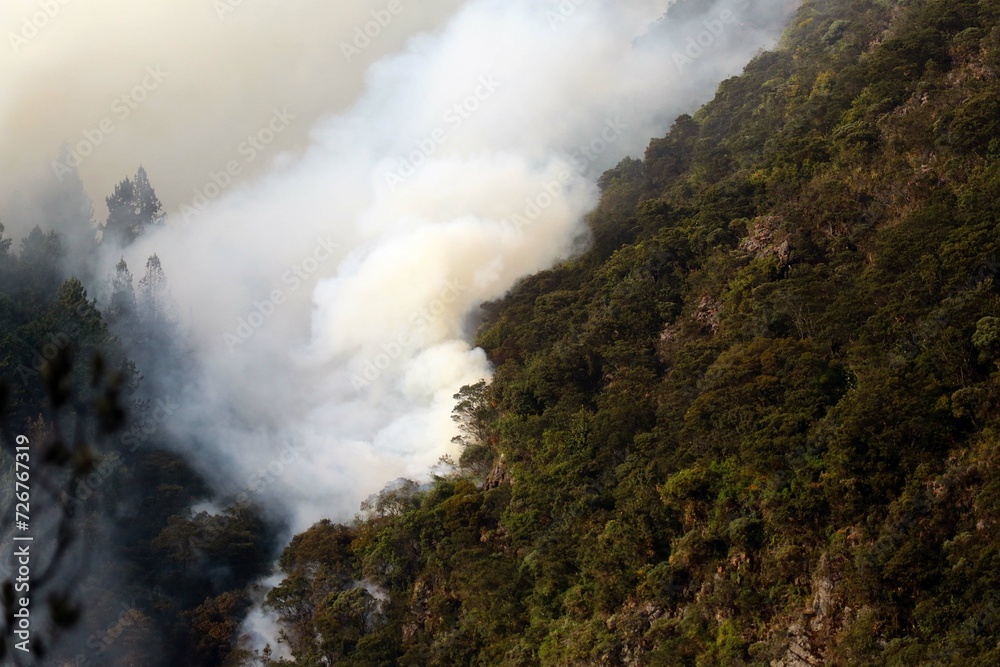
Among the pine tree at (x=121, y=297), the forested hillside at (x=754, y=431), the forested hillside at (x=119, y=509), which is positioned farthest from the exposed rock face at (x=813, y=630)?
the pine tree at (x=121, y=297)

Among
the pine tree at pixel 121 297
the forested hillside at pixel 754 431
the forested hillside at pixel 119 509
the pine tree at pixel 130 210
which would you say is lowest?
the forested hillside at pixel 754 431

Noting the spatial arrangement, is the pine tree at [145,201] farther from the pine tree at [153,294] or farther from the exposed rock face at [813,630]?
the exposed rock face at [813,630]

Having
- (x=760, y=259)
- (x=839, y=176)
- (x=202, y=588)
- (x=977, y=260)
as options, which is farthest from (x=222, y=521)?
(x=977, y=260)

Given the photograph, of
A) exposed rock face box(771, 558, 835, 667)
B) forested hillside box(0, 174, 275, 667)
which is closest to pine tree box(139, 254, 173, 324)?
forested hillside box(0, 174, 275, 667)

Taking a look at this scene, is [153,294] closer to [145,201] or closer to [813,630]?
[145,201]

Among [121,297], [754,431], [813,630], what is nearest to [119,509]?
[121,297]

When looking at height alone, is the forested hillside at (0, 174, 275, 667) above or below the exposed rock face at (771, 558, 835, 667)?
above

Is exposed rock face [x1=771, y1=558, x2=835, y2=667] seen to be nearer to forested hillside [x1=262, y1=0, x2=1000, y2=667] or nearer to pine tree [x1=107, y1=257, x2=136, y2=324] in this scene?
forested hillside [x1=262, y1=0, x2=1000, y2=667]

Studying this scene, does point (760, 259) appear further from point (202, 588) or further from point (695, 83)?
point (695, 83)
